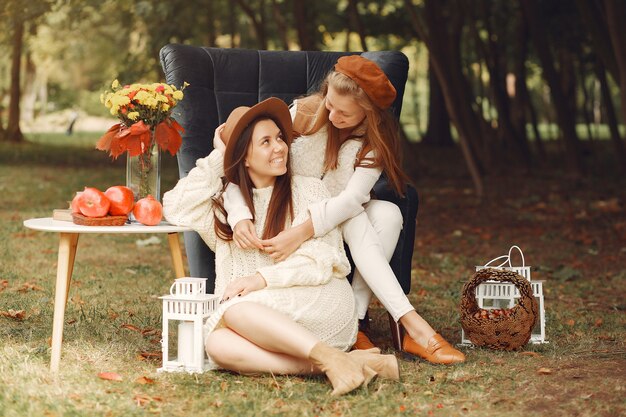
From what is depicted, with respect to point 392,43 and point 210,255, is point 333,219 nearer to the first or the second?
point 210,255

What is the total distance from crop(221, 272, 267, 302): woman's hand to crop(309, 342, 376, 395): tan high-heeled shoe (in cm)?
40

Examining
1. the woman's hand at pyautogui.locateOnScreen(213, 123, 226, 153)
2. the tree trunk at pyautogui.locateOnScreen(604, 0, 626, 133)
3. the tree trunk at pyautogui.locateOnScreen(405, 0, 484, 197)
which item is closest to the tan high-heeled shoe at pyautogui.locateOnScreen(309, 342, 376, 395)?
the woman's hand at pyautogui.locateOnScreen(213, 123, 226, 153)

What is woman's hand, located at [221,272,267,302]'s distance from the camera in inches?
154

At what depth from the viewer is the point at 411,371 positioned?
13.3 feet

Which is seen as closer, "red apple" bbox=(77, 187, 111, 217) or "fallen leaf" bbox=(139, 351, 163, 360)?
"red apple" bbox=(77, 187, 111, 217)

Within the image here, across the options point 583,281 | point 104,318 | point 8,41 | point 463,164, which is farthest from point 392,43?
point 104,318

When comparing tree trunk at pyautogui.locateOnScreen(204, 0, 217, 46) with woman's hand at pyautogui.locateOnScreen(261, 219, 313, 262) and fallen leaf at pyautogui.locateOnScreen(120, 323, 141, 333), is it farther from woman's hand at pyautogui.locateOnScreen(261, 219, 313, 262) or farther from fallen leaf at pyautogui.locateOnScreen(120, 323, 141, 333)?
woman's hand at pyautogui.locateOnScreen(261, 219, 313, 262)

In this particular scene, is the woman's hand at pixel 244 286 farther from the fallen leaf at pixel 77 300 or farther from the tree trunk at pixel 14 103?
the tree trunk at pixel 14 103

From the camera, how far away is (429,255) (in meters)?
7.82

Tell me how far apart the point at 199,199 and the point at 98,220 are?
0.47 m

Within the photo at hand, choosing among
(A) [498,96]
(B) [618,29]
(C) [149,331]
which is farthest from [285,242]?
(A) [498,96]

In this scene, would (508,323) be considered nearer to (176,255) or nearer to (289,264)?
(289,264)

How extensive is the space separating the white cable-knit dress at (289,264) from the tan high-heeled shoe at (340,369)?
0.30 meters

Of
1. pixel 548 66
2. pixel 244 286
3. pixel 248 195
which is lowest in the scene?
pixel 244 286
